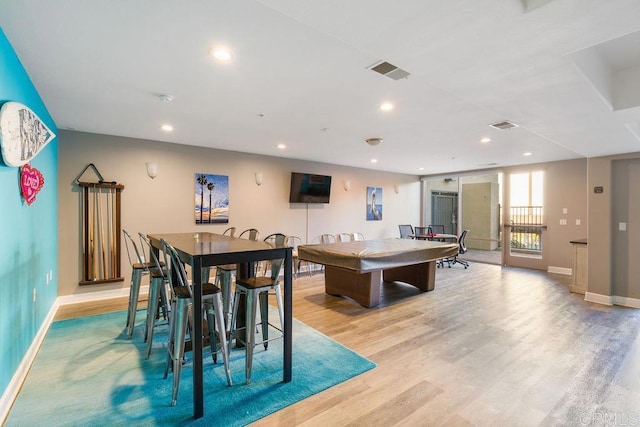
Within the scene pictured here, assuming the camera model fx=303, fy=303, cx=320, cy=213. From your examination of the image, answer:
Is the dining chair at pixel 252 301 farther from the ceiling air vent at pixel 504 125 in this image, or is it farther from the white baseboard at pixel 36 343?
the ceiling air vent at pixel 504 125

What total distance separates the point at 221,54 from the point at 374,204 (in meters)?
6.54

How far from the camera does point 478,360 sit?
2764mm

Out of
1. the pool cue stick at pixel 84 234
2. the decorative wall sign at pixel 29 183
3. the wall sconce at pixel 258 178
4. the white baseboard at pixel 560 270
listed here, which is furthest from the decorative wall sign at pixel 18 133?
the white baseboard at pixel 560 270

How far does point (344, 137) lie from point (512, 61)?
3040 millimetres

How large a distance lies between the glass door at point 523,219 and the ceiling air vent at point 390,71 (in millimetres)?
6517

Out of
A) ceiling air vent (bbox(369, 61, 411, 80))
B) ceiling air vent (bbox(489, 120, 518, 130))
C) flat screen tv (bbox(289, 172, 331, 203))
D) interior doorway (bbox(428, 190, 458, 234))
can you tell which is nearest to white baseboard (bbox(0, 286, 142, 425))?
flat screen tv (bbox(289, 172, 331, 203))

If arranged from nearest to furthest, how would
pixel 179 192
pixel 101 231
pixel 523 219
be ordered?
pixel 101 231 → pixel 179 192 → pixel 523 219

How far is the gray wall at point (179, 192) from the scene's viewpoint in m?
4.43

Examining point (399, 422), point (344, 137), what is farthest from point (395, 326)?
point (344, 137)

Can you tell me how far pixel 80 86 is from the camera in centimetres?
285

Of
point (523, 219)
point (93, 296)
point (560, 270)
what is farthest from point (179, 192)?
point (560, 270)

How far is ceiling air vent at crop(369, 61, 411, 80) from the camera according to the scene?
94.0 inches

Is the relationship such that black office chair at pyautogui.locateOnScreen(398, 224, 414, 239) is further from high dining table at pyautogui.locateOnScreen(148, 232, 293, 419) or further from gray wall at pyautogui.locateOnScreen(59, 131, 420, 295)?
high dining table at pyautogui.locateOnScreen(148, 232, 293, 419)

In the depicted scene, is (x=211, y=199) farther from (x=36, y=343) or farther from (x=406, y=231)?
(x=406, y=231)
